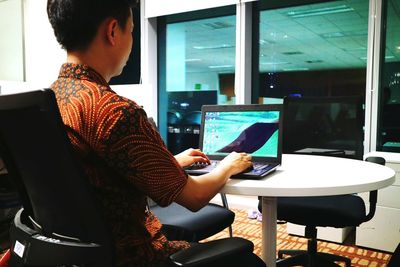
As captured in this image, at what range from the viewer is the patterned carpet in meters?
2.41

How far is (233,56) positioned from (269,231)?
3.33 metres

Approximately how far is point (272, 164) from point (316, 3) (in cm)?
280

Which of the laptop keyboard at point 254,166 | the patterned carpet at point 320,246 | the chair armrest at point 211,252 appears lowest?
the patterned carpet at point 320,246

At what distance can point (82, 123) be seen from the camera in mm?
769

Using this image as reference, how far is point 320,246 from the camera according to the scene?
2688 millimetres

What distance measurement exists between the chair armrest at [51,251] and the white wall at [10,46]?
434 centimetres

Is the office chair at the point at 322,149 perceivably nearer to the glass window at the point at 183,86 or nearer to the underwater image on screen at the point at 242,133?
the underwater image on screen at the point at 242,133

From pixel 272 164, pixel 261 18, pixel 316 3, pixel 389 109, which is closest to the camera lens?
pixel 272 164

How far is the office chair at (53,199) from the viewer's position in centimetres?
70

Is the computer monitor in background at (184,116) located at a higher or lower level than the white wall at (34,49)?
lower

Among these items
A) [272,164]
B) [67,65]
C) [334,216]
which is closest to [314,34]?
[334,216]

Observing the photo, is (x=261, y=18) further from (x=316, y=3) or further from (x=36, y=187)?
(x=36, y=187)

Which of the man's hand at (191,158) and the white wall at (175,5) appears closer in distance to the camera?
the man's hand at (191,158)

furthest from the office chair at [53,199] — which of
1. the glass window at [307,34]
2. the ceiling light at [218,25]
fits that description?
the ceiling light at [218,25]
